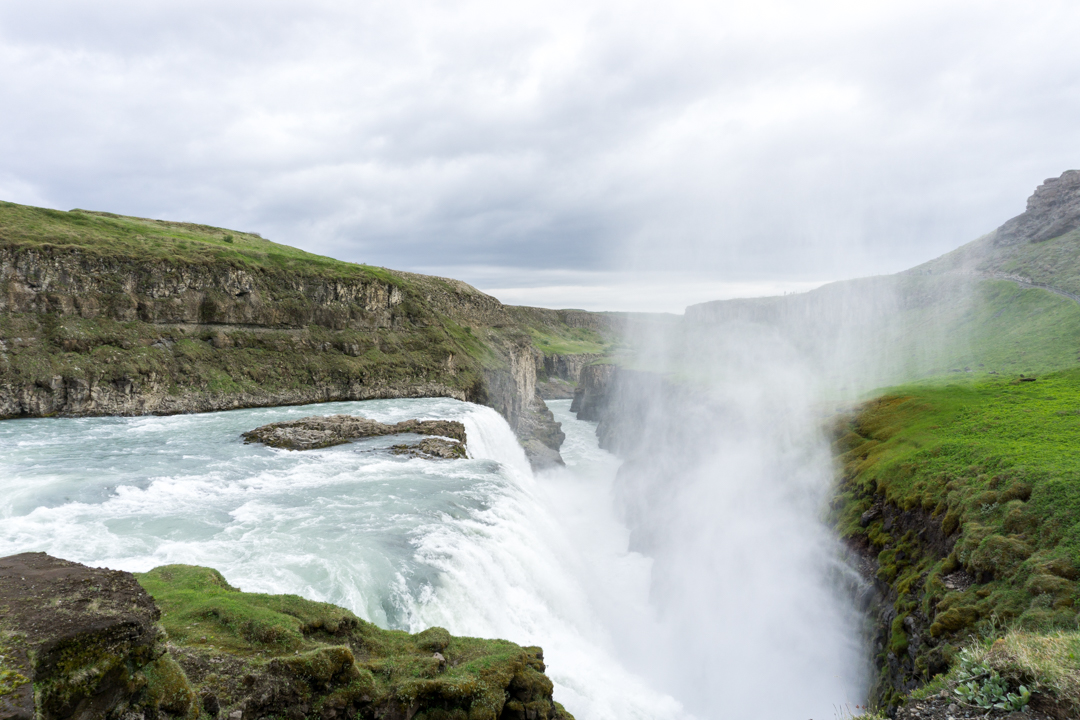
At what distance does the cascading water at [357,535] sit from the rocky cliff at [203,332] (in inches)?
542

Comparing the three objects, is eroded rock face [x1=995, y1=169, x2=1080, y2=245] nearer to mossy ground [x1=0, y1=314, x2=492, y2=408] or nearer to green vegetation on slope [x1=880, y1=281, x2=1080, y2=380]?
green vegetation on slope [x1=880, y1=281, x2=1080, y2=380]

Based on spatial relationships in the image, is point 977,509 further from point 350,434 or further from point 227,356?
point 227,356

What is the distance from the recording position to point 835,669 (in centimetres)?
1855

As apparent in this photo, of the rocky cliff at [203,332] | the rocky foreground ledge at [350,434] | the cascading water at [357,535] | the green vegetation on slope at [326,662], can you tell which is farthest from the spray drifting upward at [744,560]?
the rocky cliff at [203,332]

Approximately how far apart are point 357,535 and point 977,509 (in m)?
20.5

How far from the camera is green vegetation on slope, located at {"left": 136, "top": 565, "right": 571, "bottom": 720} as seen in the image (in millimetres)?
7156

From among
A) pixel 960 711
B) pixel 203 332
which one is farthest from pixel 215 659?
pixel 203 332

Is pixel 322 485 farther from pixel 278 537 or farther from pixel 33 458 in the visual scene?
pixel 33 458

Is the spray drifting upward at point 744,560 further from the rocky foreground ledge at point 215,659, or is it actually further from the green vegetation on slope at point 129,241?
the green vegetation on slope at point 129,241

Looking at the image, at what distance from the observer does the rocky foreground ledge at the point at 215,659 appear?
4808mm

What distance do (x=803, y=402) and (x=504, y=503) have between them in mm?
34401

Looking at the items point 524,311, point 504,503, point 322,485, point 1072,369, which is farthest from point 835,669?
point 524,311

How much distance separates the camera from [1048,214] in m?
95.6

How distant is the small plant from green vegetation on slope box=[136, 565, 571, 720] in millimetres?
6506
